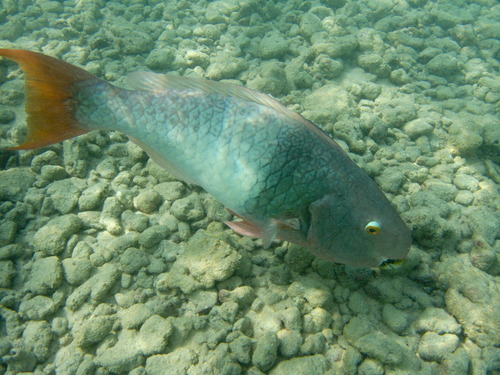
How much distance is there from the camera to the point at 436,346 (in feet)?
8.09

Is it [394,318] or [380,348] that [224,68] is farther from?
[380,348]

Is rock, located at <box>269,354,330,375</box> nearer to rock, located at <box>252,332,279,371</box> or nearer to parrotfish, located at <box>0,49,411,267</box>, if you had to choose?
rock, located at <box>252,332,279,371</box>

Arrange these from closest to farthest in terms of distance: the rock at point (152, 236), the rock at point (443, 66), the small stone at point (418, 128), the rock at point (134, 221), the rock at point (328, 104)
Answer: the rock at point (152, 236) → the rock at point (134, 221) → the rock at point (328, 104) → the small stone at point (418, 128) → the rock at point (443, 66)

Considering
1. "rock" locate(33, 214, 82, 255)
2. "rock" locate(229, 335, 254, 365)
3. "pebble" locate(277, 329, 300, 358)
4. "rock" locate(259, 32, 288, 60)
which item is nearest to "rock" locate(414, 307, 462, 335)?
"pebble" locate(277, 329, 300, 358)

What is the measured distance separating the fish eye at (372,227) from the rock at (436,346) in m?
1.13

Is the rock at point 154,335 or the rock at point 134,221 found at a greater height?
the rock at point 134,221

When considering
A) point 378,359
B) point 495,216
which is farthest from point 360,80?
point 378,359

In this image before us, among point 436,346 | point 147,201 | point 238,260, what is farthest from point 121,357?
point 436,346

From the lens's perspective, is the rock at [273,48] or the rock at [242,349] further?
the rock at [273,48]

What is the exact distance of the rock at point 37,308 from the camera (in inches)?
97.9

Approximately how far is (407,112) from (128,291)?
4.10 m

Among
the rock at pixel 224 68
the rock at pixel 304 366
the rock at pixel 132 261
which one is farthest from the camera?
the rock at pixel 224 68

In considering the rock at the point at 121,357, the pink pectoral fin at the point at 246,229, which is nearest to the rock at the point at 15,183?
the rock at the point at 121,357

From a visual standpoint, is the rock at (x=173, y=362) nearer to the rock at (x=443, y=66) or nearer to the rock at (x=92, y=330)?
the rock at (x=92, y=330)
